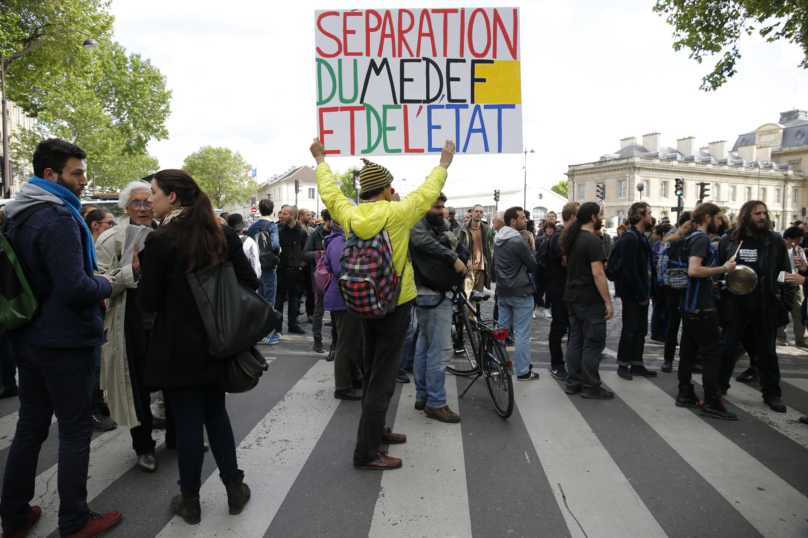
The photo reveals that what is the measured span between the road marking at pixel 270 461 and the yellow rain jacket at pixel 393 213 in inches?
57.7

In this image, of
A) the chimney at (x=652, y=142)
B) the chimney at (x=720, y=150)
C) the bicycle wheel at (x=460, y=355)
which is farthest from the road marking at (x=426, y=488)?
the chimney at (x=720, y=150)

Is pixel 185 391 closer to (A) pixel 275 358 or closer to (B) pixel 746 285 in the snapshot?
(A) pixel 275 358

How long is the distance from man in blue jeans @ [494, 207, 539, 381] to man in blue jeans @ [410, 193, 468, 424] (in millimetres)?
1283

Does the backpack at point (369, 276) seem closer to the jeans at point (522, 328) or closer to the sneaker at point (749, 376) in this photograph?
the jeans at point (522, 328)

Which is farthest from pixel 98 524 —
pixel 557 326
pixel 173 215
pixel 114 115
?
pixel 114 115

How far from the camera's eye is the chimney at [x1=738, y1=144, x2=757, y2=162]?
86875 mm

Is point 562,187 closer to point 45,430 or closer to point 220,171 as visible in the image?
point 220,171

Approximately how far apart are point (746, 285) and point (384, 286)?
3693mm

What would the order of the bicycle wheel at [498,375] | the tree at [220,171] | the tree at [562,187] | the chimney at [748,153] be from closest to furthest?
1. the bicycle wheel at [498,375]
2. the tree at [220,171]
3. the chimney at [748,153]
4. the tree at [562,187]

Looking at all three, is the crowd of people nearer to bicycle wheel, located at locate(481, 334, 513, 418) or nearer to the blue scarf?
the blue scarf

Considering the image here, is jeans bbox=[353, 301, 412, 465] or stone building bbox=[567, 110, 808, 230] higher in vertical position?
stone building bbox=[567, 110, 808, 230]

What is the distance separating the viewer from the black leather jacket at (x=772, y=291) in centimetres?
482

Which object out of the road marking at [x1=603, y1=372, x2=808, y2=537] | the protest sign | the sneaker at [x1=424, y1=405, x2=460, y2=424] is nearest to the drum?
the road marking at [x1=603, y1=372, x2=808, y2=537]

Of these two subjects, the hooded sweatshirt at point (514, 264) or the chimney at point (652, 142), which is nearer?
the hooded sweatshirt at point (514, 264)
